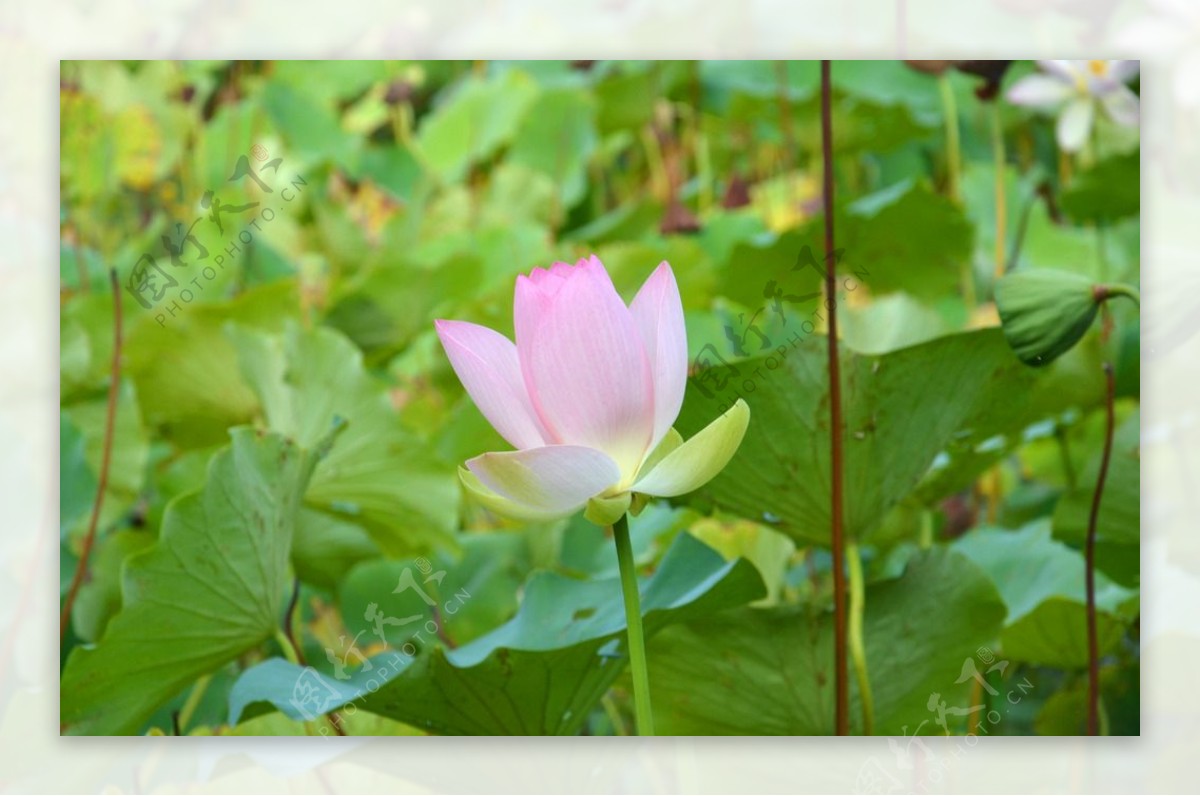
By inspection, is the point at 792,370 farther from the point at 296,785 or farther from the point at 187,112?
the point at 187,112

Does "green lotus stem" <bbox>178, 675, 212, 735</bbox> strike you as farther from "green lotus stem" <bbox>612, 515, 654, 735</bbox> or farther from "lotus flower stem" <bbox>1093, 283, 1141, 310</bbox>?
"lotus flower stem" <bbox>1093, 283, 1141, 310</bbox>

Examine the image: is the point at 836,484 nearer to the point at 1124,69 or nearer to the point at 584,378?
the point at 584,378

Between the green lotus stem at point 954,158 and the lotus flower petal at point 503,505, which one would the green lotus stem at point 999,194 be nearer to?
the green lotus stem at point 954,158

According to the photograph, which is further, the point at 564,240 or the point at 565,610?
the point at 564,240

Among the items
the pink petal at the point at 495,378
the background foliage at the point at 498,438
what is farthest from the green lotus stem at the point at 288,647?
the pink petal at the point at 495,378

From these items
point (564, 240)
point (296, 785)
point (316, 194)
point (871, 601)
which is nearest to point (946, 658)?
point (871, 601)

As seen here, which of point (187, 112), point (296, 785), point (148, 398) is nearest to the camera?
point (296, 785)
